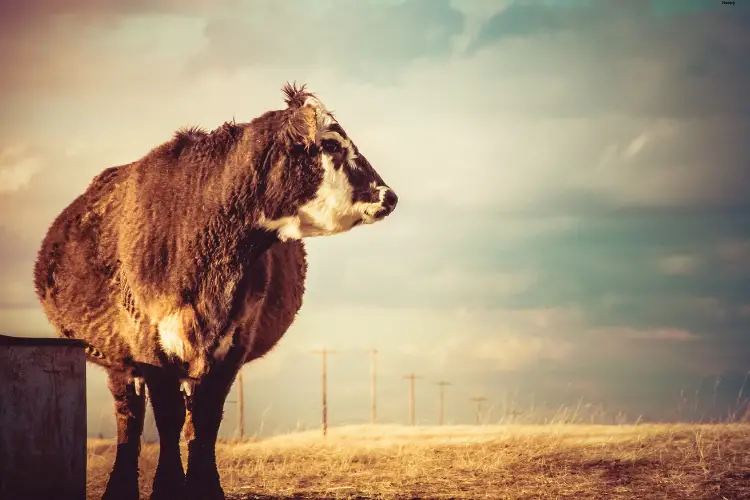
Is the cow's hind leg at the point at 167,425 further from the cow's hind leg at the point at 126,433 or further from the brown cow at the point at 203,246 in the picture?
the cow's hind leg at the point at 126,433

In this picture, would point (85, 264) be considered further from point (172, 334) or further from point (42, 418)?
point (42, 418)

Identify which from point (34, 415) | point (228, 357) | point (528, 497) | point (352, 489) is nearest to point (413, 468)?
point (352, 489)

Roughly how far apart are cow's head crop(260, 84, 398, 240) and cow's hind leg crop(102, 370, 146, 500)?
7.91 feet

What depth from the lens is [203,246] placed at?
8375mm

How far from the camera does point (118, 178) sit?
31.7ft

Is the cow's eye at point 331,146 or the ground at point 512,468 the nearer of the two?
the cow's eye at point 331,146

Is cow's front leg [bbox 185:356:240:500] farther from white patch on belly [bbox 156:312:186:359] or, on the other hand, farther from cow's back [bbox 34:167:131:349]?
cow's back [bbox 34:167:131:349]

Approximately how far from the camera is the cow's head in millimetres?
8297

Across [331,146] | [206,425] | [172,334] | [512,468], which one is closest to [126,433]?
[206,425]

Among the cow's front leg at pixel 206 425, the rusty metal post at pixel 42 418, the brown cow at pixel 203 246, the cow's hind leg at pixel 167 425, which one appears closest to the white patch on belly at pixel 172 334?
the brown cow at pixel 203 246

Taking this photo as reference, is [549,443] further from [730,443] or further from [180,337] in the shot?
[180,337]

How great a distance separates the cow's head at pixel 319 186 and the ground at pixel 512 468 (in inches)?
128

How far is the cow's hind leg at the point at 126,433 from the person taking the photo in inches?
365

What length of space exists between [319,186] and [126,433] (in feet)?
11.2
